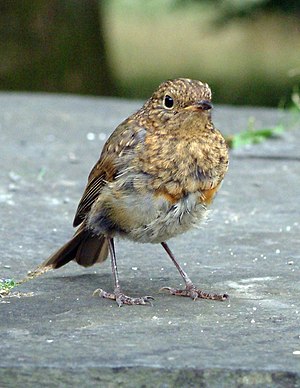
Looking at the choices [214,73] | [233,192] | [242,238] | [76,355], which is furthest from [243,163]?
[214,73]

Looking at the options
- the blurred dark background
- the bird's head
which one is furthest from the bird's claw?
the blurred dark background

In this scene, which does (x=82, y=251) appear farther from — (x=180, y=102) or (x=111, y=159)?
(x=180, y=102)

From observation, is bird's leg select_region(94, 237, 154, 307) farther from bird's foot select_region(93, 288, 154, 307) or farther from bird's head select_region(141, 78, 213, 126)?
bird's head select_region(141, 78, 213, 126)

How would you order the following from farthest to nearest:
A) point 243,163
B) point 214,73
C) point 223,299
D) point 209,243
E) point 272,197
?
1. point 214,73
2. point 243,163
3. point 272,197
4. point 209,243
5. point 223,299

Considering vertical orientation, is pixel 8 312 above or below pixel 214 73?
above

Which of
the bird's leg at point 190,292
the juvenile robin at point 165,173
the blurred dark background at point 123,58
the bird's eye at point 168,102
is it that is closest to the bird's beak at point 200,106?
the juvenile robin at point 165,173

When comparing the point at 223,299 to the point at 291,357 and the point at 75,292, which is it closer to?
the point at 75,292

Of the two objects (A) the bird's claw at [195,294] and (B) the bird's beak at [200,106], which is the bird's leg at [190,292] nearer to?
(A) the bird's claw at [195,294]
